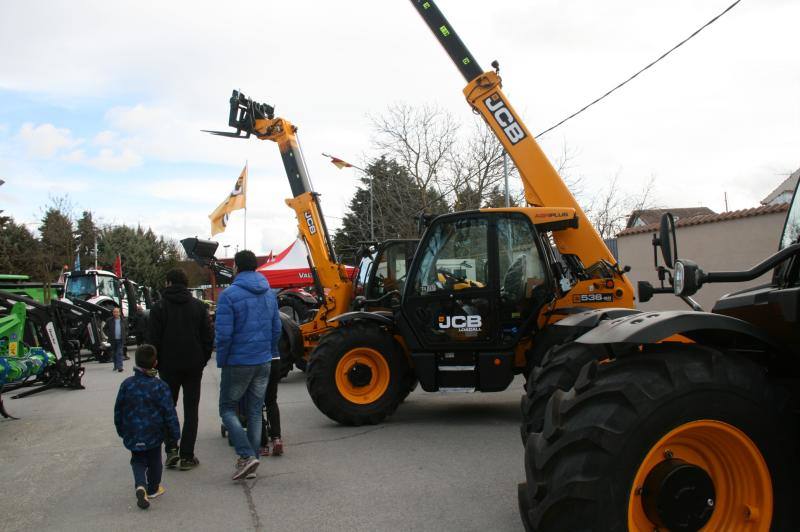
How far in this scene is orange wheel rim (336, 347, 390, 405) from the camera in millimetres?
7594

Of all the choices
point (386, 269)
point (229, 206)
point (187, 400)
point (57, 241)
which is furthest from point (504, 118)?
point (57, 241)

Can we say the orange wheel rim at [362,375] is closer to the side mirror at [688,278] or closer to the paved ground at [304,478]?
the paved ground at [304,478]

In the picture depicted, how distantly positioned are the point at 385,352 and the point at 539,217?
95.1 inches

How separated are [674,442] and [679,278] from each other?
0.81 metres

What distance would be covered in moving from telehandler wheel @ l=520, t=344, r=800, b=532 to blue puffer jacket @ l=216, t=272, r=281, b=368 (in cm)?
323

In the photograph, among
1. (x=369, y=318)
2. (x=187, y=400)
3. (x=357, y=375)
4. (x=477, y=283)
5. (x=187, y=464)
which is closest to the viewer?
(x=187, y=464)

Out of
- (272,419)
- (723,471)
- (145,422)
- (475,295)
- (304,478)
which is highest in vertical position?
(475,295)

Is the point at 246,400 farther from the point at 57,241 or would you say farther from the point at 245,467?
the point at 57,241

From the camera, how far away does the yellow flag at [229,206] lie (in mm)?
14383

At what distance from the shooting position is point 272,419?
6.45m

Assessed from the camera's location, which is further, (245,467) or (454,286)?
(454,286)

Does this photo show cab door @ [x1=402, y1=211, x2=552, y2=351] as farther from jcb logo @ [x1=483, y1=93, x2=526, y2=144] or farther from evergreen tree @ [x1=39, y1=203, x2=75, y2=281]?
evergreen tree @ [x1=39, y1=203, x2=75, y2=281]

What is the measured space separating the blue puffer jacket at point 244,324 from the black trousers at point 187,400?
787mm

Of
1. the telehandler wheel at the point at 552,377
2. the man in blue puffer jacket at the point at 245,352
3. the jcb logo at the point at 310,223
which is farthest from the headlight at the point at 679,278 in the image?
the jcb logo at the point at 310,223
